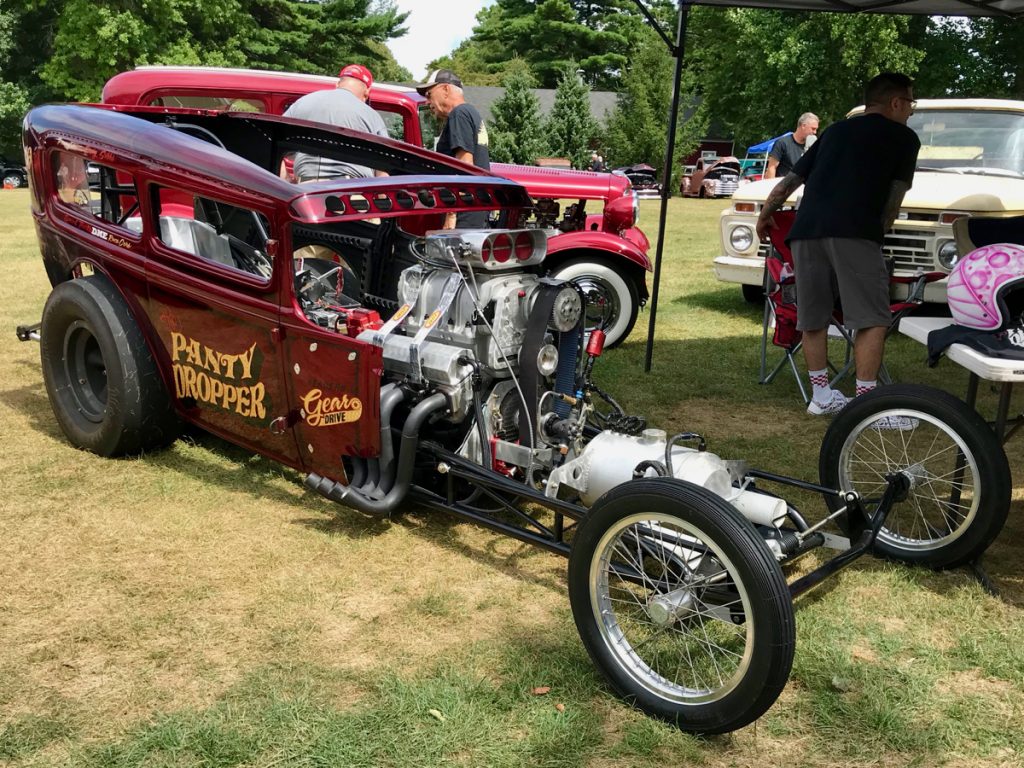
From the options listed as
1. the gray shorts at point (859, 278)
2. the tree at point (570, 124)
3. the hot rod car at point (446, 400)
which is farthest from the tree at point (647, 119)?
the hot rod car at point (446, 400)

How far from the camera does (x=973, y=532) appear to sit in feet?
10.9

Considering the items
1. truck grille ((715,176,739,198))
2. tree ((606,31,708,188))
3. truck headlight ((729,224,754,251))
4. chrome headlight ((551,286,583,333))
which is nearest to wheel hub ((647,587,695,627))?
chrome headlight ((551,286,583,333))

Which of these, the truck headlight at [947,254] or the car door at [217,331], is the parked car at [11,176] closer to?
the car door at [217,331]

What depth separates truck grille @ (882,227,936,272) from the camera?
22.2ft

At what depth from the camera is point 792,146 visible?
405 inches

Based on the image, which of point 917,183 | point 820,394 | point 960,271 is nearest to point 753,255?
point 917,183

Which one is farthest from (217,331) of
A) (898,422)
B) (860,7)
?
(860,7)

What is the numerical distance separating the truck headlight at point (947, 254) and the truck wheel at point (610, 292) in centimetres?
230

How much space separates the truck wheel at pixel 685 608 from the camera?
234 cm

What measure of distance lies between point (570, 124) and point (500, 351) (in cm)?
3165

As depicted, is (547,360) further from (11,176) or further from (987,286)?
(11,176)

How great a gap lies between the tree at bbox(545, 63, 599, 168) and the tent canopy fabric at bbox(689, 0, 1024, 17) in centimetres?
2771

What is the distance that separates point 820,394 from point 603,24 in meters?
56.6

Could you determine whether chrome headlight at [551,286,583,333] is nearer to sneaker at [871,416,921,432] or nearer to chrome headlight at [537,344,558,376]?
chrome headlight at [537,344,558,376]
